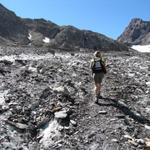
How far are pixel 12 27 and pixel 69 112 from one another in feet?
431

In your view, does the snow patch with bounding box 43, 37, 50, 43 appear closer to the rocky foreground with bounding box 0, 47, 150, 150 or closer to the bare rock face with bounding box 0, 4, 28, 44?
the bare rock face with bounding box 0, 4, 28, 44

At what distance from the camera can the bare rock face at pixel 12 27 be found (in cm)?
13400

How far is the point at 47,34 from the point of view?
14925 centimetres

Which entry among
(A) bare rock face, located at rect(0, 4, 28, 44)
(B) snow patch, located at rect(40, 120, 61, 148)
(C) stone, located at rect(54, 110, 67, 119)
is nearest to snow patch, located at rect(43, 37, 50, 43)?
(A) bare rock face, located at rect(0, 4, 28, 44)

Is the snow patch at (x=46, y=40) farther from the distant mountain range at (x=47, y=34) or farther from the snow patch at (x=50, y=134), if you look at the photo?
the snow patch at (x=50, y=134)

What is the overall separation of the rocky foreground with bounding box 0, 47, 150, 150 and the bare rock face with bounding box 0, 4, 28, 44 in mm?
111799

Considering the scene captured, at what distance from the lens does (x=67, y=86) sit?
60.5 feet

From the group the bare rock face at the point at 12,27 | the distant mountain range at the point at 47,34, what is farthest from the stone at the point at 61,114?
the bare rock face at the point at 12,27

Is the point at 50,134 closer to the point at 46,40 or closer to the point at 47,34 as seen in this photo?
the point at 46,40

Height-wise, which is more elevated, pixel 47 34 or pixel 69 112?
pixel 69 112

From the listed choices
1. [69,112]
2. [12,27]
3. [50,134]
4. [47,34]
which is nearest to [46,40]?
[47,34]

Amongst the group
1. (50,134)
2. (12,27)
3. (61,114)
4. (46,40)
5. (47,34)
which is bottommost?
(46,40)

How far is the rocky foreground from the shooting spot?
483 inches

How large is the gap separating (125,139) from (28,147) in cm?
277
